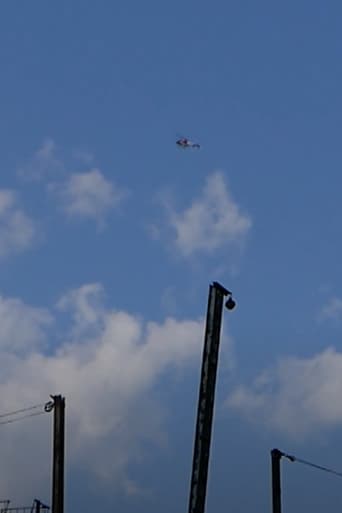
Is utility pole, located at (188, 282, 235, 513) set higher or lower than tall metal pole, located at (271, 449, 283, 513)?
lower

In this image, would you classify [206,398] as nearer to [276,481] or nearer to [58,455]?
[58,455]

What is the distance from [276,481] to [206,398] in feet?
64.5

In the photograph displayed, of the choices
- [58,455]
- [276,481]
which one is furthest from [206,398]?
[276,481]

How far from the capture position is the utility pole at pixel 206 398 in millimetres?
22531

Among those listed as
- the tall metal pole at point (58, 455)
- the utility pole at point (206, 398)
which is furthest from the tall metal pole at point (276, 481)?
the utility pole at point (206, 398)

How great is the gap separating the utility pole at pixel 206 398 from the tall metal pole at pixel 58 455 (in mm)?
12777

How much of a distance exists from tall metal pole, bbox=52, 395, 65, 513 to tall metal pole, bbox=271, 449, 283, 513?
10.1 metres

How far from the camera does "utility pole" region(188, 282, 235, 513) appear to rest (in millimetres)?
22531

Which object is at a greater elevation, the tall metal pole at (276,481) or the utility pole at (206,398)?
the tall metal pole at (276,481)

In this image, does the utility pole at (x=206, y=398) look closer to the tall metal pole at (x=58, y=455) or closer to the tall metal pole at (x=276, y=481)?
the tall metal pole at (x=58, y=455)

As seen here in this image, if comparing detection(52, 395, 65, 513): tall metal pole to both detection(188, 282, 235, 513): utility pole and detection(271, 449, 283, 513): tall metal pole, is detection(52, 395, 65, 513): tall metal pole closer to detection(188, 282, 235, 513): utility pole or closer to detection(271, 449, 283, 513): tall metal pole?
detection(271, 449, 283, 513): tall metal pole

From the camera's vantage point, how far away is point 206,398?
2312 centimetres

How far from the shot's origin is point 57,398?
36.1 m

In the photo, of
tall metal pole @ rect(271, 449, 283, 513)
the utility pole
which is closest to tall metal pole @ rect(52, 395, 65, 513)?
tall metal pole @ rect(271, 449, 283, 513)
